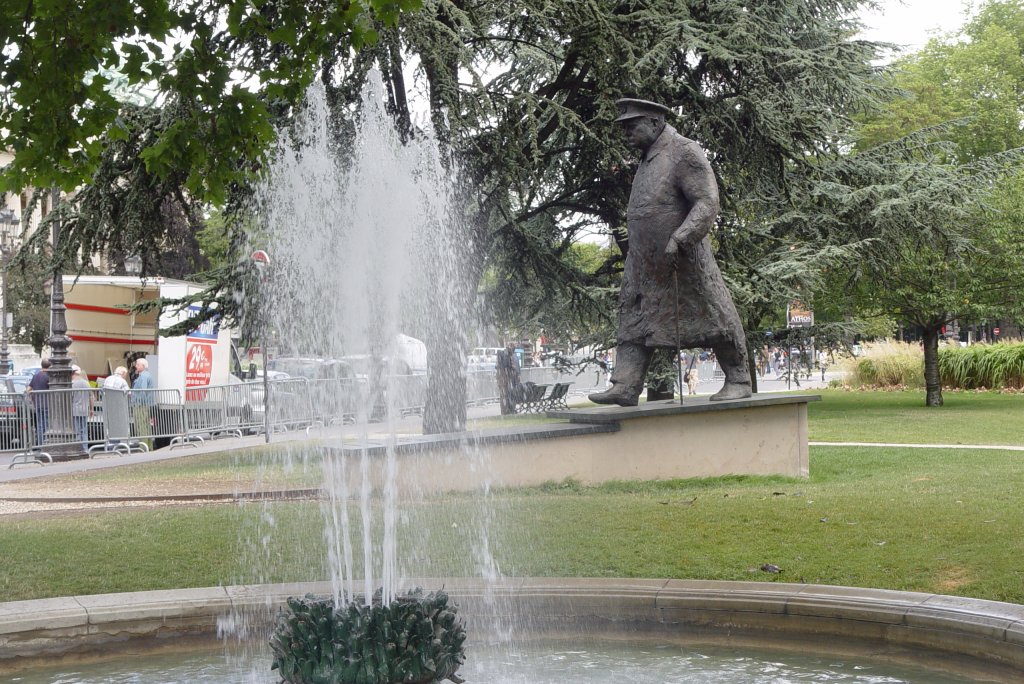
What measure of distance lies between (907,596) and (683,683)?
1331 mm

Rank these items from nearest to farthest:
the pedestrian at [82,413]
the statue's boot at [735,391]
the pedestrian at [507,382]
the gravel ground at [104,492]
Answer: the statue's boot at [735,391] < the gravel ground at [104,492] < the pedestrian at [82,413] < the pedestrian at [507,382]

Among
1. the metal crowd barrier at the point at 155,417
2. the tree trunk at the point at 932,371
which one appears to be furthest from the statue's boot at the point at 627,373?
the tree trunk at the point at 932,371

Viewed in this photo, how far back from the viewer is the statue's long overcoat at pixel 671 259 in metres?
10.9

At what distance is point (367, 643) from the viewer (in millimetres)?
4461

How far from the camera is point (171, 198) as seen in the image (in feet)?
57.6

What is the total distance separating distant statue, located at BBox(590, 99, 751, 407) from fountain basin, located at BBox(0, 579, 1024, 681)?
5.07m

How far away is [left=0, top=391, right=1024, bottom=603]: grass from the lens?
7.41 metres

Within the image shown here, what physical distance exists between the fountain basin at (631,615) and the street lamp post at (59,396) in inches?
529

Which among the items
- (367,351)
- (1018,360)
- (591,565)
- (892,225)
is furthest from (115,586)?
(1018,360)

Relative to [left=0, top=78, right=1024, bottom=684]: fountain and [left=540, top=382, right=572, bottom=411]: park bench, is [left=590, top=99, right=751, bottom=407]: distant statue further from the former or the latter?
[left=540, top=382, right=572, bottom=411]: park bench

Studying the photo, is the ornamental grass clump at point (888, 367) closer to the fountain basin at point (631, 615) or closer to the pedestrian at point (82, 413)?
the pedestrian at point (82, 413)

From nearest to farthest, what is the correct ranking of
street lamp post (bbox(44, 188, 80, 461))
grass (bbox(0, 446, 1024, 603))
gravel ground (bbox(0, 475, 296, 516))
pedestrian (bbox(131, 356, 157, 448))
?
1. grass (bbox(0, 446, 1024, 603))
2. gravel ground (bbox(0, 475, 296, 516))
3. street lamp post (bbox(44, 188, 80, 461))
4. pedestrian (bbox(131, 356, 157, 448))

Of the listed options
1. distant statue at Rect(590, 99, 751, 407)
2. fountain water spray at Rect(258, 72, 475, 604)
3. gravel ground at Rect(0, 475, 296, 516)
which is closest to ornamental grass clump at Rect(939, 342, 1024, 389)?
distant statue at Rect(590, 99, 751, 407)

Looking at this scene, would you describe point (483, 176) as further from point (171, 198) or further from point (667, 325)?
point (667, 325)
